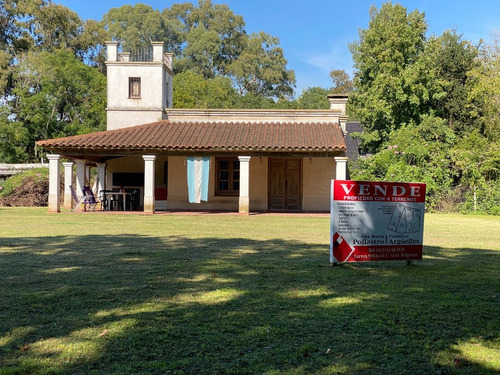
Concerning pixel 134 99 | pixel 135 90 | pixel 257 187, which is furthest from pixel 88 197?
pixel 257 187

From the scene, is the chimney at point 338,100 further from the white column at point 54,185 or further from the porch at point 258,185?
the white column at point 54,185

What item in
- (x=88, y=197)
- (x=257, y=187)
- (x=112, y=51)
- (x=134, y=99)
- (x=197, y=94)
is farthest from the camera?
(x=197, y=94)

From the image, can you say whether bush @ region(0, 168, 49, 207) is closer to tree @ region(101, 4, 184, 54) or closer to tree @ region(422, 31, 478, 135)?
tree @ region(422, 31, 478, 135)

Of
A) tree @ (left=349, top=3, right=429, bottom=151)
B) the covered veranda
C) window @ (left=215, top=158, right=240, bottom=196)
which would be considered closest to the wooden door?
the covered veranda

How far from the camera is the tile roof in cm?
1992

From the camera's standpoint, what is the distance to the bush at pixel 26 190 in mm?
27672

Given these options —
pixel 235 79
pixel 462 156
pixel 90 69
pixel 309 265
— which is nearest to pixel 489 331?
pixel 309 265

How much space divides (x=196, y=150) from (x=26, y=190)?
12.0m

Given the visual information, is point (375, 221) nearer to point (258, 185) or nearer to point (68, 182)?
point (258, 185)

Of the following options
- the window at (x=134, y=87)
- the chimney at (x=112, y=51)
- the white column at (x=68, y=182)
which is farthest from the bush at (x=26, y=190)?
the chimney at (x=112, y=51)

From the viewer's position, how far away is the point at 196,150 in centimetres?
2023

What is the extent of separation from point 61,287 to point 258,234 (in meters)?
7.07

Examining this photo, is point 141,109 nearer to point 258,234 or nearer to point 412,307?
point 258,234

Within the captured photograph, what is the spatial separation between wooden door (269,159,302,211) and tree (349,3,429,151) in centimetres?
783
